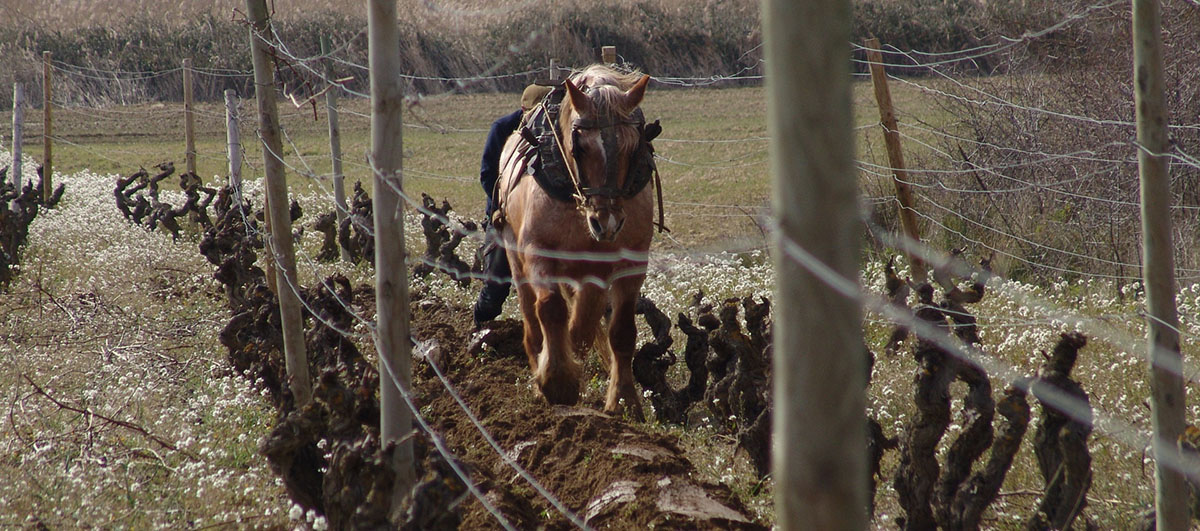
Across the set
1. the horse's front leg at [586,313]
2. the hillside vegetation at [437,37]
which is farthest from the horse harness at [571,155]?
the hillside vegetation at [437,37]

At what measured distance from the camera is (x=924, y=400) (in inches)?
158

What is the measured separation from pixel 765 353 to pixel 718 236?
8.91 metres

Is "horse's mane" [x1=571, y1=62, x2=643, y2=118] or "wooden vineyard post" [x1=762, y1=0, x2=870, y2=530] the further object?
"horse's mane" [x1=571, y1=62, x2=643, y2=118]

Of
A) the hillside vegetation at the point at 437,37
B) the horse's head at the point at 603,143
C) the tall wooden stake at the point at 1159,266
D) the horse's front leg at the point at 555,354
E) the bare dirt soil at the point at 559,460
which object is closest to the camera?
the tall wooden stake at the point at 1159,266

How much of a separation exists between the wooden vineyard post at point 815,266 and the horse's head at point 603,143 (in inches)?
167

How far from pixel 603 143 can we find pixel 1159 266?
119 inches

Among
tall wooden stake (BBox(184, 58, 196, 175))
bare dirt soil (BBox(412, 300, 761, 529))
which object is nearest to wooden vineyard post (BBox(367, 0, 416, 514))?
bare dirt soil (BBox(412, 300, 761, 529))

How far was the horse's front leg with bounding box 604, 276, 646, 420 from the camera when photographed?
6422 millimetres

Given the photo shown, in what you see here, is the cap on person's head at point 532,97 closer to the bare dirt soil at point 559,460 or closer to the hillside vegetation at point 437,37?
the bare dirt soil at point 559,460

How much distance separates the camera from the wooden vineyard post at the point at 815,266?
1288 mm

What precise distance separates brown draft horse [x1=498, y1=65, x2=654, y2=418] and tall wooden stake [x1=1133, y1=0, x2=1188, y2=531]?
2.74m

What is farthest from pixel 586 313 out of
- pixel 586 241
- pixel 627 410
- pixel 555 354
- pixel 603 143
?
pixel 603 143

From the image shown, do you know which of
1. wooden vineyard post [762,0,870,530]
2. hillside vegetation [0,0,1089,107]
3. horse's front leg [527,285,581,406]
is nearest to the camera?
wooden vineyard post [762,0,870,530]

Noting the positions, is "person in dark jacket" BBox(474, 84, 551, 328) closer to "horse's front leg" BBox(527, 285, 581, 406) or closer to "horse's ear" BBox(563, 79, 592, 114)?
"horse's front leg" BBox(527, 285, 581, 406)
